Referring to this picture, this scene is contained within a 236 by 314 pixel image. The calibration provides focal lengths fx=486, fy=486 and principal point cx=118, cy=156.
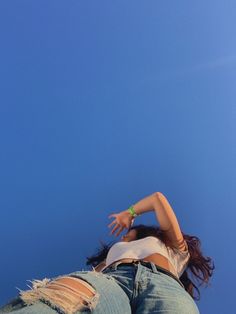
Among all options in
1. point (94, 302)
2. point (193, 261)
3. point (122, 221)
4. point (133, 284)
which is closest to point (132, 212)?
point (122, 221)

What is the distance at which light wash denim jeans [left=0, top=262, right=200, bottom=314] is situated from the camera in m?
0.96

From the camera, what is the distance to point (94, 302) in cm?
101

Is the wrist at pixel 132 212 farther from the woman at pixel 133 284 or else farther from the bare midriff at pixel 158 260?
the bare midriff at pixel 158 260

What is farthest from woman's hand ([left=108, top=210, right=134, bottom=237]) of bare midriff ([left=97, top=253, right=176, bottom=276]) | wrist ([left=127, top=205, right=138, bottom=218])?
bare midriff ([left=97, top=253, right=176, bottom=276])

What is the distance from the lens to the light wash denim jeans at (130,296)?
0.96 m

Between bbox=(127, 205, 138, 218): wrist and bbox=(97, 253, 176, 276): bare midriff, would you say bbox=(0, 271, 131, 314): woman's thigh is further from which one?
bbox=(127, 205, 138, 218): wrist

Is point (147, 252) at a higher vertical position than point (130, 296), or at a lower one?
higher

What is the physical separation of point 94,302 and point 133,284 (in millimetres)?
213

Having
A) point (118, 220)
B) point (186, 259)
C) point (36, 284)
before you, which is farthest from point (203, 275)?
point (36, 284)

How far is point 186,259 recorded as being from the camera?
1.80m

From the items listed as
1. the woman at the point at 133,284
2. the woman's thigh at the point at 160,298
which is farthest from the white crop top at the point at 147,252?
the woman's thigh at the point at 160,298

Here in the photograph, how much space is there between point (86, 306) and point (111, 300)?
0.29ft

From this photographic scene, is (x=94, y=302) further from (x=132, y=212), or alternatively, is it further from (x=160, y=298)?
(x=132, y=212)

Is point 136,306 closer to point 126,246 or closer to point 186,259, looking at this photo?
point 126,246
